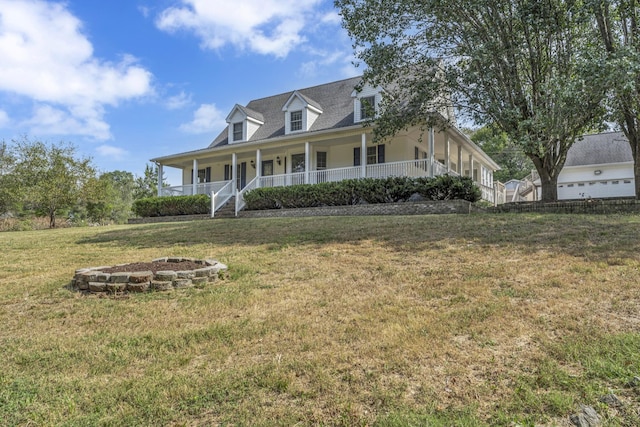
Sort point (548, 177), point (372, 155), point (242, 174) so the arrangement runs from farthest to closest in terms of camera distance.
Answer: point (242, 174)
point (372, 155)
point (548, 177)

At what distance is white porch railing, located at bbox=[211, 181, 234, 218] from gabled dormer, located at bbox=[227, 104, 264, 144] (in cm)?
275

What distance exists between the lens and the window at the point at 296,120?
60.5 ft

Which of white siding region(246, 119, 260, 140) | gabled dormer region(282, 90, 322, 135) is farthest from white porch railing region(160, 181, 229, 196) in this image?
gabled dormer region(282, 90, 322, 135)

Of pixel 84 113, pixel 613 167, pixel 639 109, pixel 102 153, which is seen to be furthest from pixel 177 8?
pixel 613 167

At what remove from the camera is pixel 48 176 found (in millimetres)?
19938

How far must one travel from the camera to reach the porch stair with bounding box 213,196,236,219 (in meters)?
16.3

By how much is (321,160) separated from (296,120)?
95.2 inches

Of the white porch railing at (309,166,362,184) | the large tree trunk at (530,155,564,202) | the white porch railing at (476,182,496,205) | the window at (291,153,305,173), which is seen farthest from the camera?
the white porch railing at (476,182,496,205)

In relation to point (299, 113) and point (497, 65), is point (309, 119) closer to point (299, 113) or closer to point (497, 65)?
point (299, 113)

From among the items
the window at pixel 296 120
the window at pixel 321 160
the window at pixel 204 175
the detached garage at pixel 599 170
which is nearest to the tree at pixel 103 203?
the window at pixel 204 175

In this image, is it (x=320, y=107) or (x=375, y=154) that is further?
(x=320, y=107)

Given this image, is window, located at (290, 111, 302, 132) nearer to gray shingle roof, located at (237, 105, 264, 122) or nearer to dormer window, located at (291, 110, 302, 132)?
dormer window, located at (291, 110, 302, 132)

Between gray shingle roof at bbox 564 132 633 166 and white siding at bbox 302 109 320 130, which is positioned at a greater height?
white siding at bbox 302 109 320 130

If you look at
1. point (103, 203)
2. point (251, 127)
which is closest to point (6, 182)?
point (103, 203)
